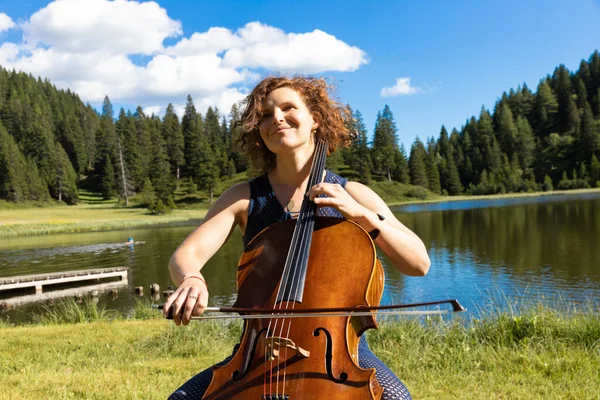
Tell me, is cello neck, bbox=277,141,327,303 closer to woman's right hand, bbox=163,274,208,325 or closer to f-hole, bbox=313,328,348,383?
f-hole, bbox=313,328,348,383

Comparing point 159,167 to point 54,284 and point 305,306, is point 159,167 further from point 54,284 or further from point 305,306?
point 305,306

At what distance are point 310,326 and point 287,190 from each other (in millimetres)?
726

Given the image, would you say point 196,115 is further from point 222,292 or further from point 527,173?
point 222,292

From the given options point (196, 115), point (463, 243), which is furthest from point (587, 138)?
point (463, 243)

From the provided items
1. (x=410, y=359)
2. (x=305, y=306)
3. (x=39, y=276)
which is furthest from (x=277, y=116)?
(x=39, y=276)

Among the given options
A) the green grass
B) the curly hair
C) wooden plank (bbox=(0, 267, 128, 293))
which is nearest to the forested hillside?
wooden plank (bbox=(0, 267, 128, 293))

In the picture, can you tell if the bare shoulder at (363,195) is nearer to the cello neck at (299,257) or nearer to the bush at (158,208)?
the cello neck at (299,257)

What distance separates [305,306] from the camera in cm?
164

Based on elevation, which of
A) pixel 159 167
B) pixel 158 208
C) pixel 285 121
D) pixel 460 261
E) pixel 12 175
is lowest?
pixel 460 261

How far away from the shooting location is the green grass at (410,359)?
11.7 feet

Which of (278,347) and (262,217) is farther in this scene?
(262,217)

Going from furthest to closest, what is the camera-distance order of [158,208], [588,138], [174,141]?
1. [588,138]
2. [174,141]
3. [158,208]

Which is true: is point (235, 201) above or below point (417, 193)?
above

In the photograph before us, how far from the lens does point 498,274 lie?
1609cm
